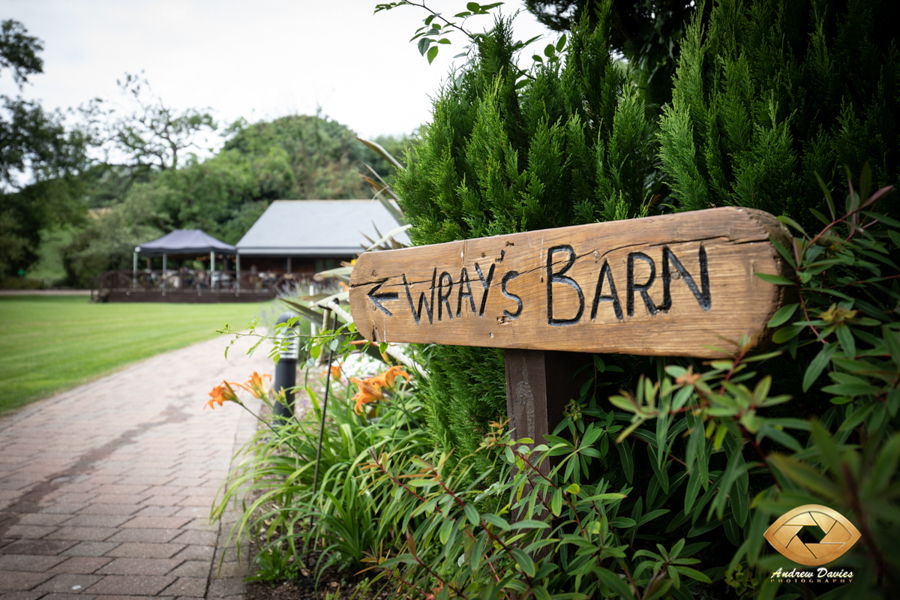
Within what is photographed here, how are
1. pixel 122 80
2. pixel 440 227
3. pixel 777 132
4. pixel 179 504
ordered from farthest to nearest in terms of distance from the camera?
1. pixel 122 80
2. pixel 179 504
3. pixel 440 227
4. pixel 777 132

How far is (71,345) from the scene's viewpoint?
353 inches

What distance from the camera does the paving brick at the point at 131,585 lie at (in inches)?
76.7

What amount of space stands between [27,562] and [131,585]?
2.09ft

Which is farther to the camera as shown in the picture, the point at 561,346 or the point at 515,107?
the point at 515,107

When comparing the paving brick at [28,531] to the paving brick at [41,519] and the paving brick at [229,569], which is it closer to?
the paving brick at [41,519]

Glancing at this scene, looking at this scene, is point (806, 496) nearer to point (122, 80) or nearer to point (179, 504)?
point (179, 504)

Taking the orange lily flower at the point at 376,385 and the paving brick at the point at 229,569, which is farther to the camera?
the orange lily flower at the point at 376,385

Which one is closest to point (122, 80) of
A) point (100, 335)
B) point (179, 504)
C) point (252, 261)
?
point (252, 261)

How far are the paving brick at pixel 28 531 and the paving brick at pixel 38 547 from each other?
6 cm

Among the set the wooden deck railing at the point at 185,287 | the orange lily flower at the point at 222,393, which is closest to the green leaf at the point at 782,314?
the orange lily flower at the point at 222,393

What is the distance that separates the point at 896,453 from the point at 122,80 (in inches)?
1781

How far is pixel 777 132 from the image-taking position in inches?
42.6

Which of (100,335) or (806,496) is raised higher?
(806,496)

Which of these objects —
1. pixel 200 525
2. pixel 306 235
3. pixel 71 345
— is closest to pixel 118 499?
pixel 200 525
